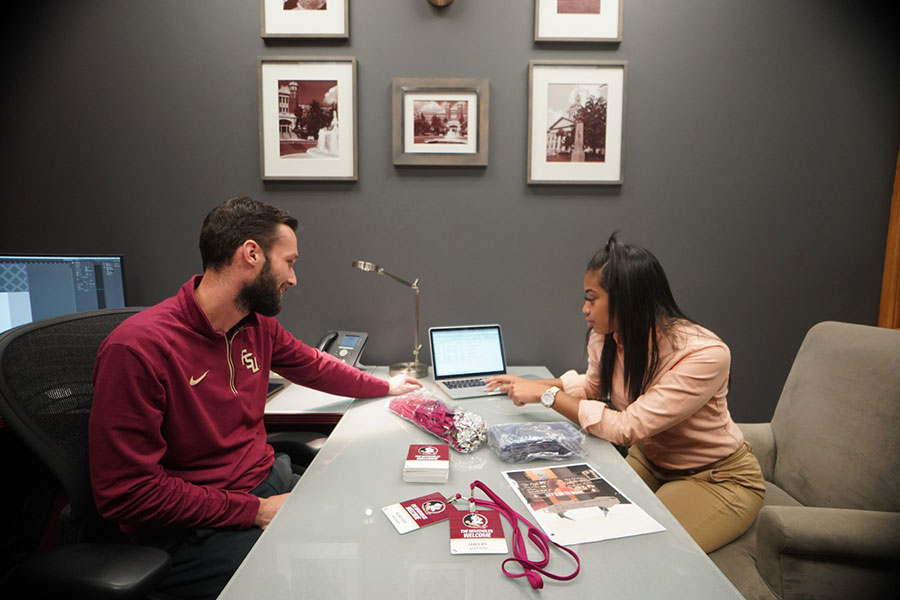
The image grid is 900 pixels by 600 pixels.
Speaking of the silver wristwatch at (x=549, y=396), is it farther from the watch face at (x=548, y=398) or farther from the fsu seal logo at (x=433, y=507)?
the fsu seal logo at (x=433, y=507)

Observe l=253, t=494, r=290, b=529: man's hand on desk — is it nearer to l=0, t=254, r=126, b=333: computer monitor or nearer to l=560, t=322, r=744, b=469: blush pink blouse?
l=560, t=322, r=744, b=469: blush pink blouse

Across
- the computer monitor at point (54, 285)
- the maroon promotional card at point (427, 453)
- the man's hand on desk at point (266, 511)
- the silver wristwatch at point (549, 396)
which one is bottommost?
the man's hand on desk at point (266, 511)

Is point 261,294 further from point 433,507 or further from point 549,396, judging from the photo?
point 549,396

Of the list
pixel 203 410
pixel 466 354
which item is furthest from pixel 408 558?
pixel 466 354

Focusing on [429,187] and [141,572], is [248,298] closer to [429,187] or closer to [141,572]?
[141,572]

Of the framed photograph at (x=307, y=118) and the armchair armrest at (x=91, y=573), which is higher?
the framed photograph at (x=307, y=118)

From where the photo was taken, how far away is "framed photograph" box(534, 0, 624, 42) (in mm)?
1997

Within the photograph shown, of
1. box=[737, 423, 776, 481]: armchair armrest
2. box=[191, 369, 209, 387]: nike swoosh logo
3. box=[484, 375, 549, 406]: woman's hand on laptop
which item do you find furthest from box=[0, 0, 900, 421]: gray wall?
box=[191, 369, 209, 387]: nike swoosh logo

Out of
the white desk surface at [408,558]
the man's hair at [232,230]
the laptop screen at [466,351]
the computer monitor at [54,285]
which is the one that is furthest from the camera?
the laptop screen at [466,351]

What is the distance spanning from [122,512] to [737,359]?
242 cm

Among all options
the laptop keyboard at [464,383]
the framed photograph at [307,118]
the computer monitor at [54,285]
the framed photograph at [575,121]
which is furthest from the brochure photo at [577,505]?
the computer monitor at [54,285]

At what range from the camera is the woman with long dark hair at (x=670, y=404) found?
4.04 ft

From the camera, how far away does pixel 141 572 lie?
0.79 meters

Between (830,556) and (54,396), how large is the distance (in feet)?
5.86
